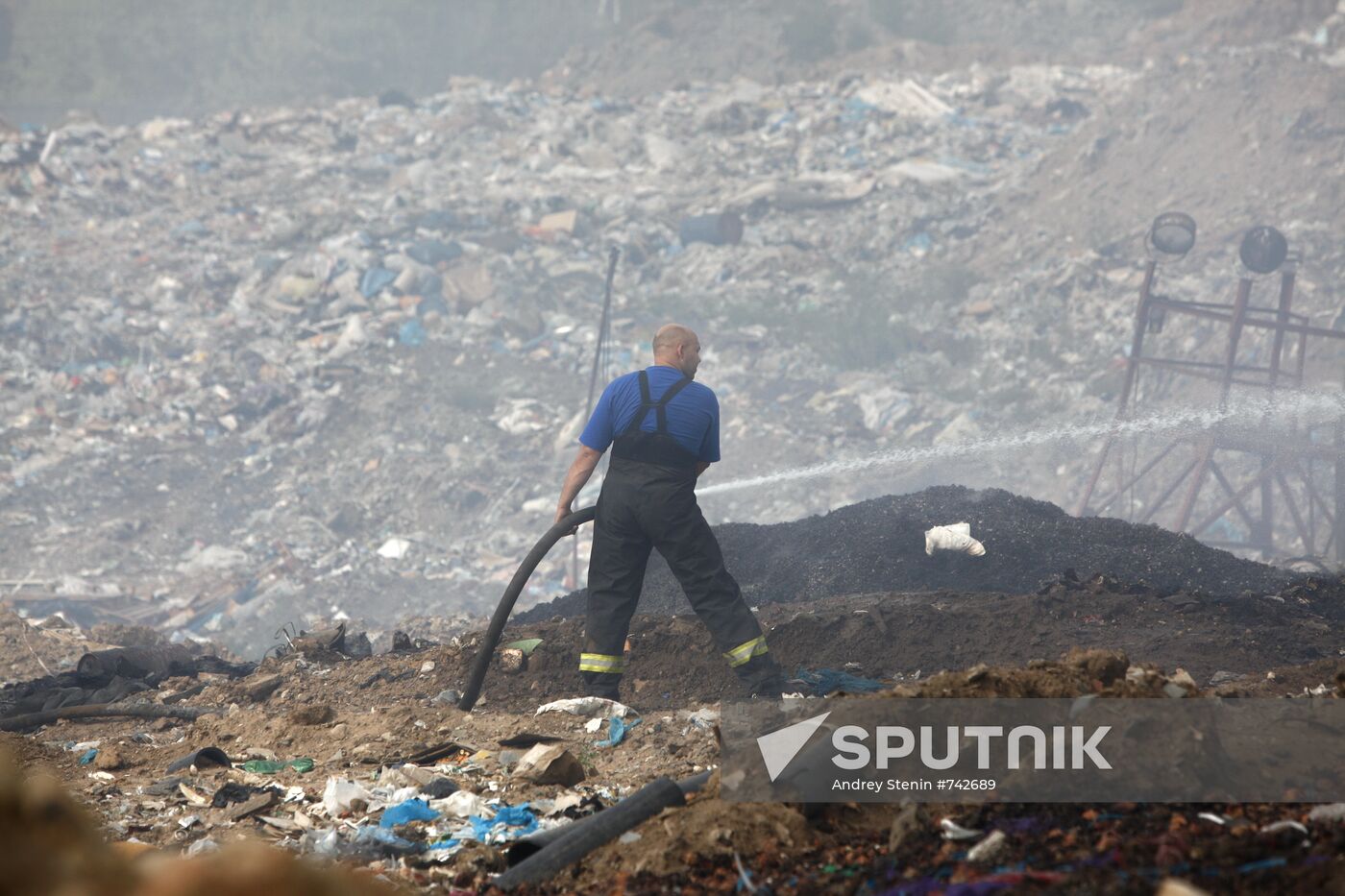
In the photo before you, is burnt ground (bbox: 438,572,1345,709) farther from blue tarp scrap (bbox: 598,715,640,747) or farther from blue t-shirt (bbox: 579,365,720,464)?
blue t-shirt (bbox: 579,365,720,464)

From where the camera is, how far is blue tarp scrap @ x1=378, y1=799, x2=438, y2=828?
8.59 feet

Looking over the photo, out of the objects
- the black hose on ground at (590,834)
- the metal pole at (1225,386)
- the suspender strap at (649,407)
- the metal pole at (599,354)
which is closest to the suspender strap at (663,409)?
the suspender strap at (649,407)

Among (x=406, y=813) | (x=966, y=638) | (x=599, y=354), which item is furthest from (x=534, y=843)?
(x=599, y=354)

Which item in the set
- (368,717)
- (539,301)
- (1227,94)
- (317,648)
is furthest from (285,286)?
(1227,94)

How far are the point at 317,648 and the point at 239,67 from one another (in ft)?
71.1

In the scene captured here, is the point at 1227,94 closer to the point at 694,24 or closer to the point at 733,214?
the point at 733,214

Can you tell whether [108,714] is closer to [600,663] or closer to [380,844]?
[600,663]

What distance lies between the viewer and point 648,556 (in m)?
4.03

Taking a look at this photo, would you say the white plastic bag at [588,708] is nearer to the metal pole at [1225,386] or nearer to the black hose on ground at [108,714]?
the black hose on ground at [108,714]

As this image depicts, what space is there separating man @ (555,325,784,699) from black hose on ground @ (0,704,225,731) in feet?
5.58

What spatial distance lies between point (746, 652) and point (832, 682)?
0.39m

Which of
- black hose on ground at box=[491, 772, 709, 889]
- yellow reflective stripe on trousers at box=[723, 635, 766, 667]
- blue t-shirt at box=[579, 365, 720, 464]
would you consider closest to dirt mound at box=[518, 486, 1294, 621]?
yellow reflective stripe on trousers at box=[723, 635, 766, 667]

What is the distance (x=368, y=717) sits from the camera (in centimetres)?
373

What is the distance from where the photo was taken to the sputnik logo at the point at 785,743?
2349 mm
